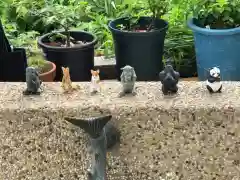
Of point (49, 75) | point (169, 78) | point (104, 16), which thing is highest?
point (169, 78)

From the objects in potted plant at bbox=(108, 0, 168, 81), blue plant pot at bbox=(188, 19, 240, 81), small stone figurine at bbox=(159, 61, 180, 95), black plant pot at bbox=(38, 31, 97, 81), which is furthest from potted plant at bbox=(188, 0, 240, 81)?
small stone figurine at bbox=(159, 61, 180, 95)

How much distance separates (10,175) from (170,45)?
4.15 ft

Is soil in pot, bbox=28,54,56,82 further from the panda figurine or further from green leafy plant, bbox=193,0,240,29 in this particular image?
the panda figurine

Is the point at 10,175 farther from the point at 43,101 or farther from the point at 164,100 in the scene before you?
the point at 164,100

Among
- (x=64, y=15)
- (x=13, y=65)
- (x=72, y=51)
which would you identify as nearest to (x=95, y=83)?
(x=13, y=65)

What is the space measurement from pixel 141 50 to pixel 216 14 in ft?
1.14

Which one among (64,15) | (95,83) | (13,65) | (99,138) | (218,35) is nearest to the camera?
(99,138)

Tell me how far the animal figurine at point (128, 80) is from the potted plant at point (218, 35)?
→ 0.74 metres

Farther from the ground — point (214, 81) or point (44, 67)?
point (214, 81)

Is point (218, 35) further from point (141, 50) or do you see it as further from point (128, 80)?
point (128, 80)

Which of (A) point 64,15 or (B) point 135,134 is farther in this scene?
(A) point 64,15

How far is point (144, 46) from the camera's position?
103 inches

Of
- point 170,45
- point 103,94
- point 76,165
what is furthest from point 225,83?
point 170,45

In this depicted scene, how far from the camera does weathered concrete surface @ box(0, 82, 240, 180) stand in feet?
6.17
